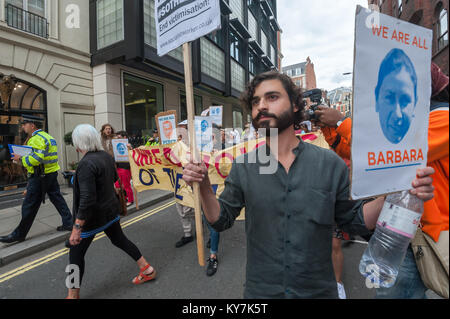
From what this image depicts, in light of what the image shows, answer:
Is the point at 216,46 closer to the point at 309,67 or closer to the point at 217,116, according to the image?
the point at 217,116

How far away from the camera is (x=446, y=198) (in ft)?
3.70

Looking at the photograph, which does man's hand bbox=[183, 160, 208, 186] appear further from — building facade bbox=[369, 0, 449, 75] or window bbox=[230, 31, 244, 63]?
window bbox=[230, 31, 244, 63]

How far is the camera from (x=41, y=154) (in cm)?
402

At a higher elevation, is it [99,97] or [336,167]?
[99,97]

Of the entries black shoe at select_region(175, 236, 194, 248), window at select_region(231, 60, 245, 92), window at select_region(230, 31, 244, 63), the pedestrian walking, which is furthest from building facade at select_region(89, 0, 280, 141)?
the pedestrian walking

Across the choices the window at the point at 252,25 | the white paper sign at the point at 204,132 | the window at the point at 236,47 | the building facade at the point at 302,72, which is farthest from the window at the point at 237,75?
the building facade at the point at 302,72

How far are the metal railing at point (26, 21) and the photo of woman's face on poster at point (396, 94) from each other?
34.8 feet

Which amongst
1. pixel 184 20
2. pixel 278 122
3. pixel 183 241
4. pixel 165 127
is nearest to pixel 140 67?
pixel 165 127

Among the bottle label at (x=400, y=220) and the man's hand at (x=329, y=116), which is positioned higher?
the man's hand at (x=329, y=116)

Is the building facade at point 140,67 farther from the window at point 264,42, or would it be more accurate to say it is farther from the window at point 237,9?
the window at point 264,42

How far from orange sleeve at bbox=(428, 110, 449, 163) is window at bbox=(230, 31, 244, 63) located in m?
19.0

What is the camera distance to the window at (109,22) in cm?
950

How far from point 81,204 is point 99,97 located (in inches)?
347
